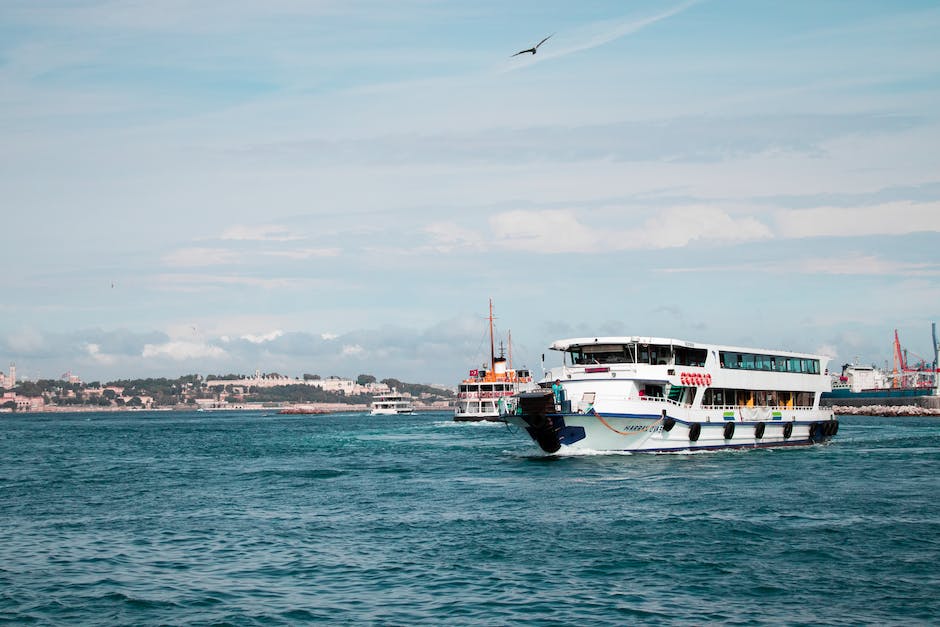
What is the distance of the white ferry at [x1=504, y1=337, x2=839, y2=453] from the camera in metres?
58.9

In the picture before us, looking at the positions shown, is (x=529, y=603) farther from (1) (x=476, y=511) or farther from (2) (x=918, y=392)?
(2) (x=918, y=392)

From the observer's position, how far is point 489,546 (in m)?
31.3

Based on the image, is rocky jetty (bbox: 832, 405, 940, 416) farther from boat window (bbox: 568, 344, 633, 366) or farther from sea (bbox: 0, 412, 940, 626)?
boat window (bbox: 568, 344, 633, 366)

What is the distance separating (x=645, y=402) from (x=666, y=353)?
4.57 meters

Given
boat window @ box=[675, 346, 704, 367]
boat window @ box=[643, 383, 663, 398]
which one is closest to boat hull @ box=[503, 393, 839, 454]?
boat window @ box=[643, 383, 663, 398]

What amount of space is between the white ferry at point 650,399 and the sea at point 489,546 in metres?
2.60

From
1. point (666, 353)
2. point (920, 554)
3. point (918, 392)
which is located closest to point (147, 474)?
point (666, 353)

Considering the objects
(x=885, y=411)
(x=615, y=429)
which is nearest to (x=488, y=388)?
(x=885, y=411)

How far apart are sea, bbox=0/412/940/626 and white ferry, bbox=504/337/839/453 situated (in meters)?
2.60

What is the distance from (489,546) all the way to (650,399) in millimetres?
30716

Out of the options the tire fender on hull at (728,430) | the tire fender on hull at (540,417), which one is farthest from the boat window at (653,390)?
the tire fender on hull at (728,430)

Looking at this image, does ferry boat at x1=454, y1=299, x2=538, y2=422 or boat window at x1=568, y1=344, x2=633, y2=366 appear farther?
ferry boat at x1=454, y1=299, x2=538, y2=422

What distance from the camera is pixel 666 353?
62.7 m

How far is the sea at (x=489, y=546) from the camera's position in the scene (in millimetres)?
23547
